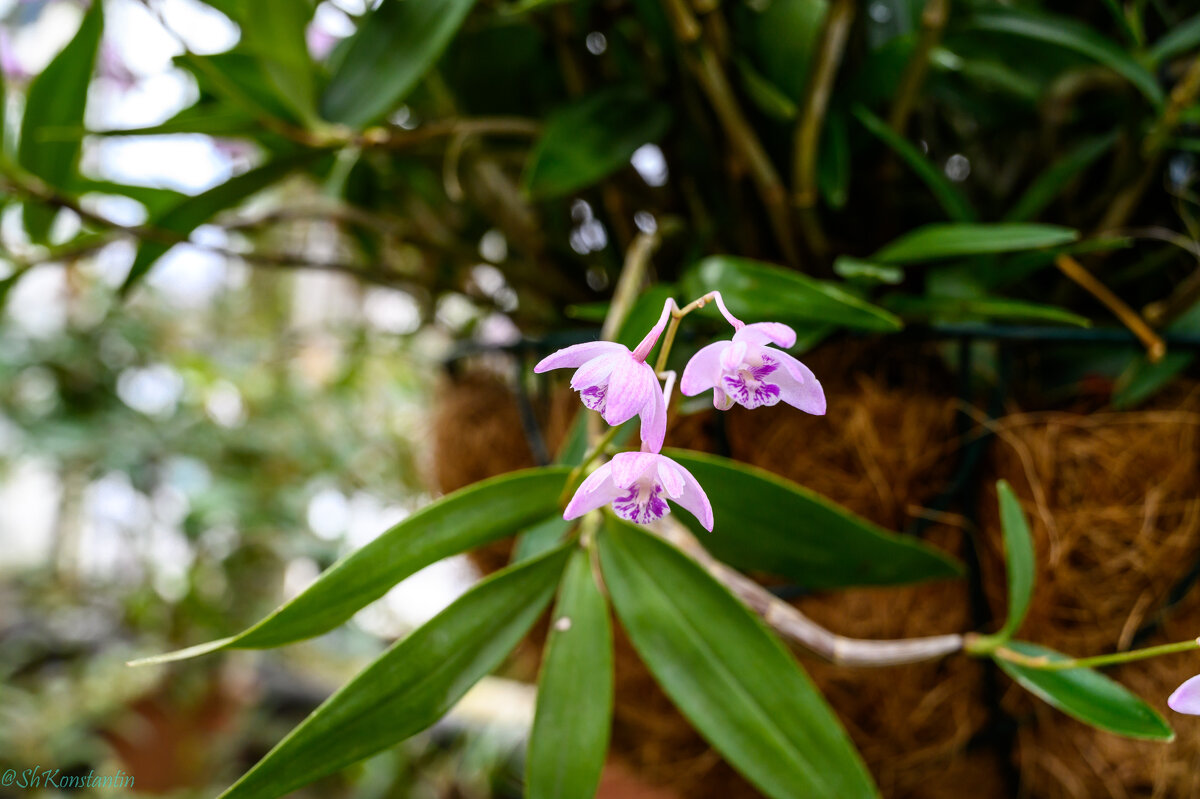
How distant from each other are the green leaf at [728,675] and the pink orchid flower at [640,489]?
0.07m

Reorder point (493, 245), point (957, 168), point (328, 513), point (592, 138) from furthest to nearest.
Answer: point (328, 513), point (493, 245), point (957, 168), point (592, 138)

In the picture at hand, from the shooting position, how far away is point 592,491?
0.17 metres

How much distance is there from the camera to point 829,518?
0.86ft

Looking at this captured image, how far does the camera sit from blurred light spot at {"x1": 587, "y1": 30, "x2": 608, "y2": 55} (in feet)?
1.50

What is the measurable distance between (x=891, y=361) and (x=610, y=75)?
0.25 m

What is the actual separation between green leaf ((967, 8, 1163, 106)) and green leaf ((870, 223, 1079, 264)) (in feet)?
0.27

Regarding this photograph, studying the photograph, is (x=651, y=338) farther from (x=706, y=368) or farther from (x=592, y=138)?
(x=592, y=138)

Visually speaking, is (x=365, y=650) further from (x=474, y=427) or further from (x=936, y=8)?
(x=936, y=8)

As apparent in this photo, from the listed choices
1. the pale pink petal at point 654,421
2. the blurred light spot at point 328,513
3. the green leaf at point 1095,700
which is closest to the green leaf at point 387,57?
the pale pink petal at point 654,421

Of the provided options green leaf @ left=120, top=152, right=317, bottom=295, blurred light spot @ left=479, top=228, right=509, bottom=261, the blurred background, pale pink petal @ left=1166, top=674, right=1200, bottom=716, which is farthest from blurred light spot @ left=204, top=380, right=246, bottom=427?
pale pink petal @ left=1166, top=674, right=1200, bottom=716

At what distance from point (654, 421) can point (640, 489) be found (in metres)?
0.02

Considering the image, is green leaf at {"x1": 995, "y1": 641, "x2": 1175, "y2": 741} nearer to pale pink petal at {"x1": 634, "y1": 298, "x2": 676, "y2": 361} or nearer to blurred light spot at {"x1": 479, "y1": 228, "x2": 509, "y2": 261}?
pale pink petal at {"x1": 634, "y1": 298, "x2": 676, "y2": 361}

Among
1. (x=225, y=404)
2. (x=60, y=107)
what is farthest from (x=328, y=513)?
(x=60, y=107)

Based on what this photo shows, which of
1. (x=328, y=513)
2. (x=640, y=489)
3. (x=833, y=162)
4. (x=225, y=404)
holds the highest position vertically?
(x=833, y=162)
